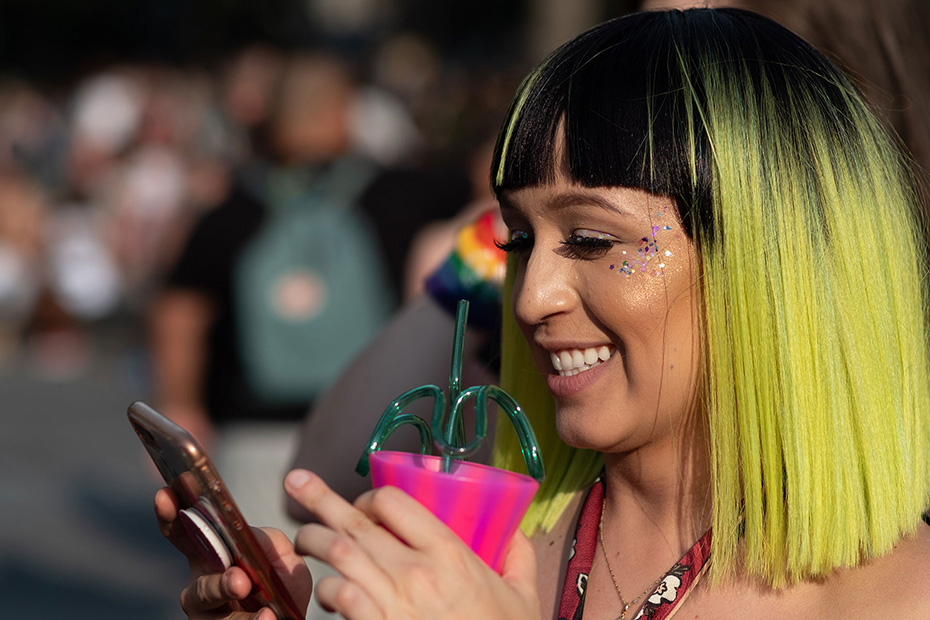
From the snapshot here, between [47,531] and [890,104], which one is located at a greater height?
[890,104]

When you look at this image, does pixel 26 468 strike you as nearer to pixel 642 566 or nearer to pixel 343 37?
pixel 642 566

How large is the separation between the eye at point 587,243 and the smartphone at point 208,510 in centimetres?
61

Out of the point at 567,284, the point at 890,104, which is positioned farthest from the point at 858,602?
the point at 890,104

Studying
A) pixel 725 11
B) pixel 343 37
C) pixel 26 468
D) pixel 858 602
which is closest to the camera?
pixel 858 602

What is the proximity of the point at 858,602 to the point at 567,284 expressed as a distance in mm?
607

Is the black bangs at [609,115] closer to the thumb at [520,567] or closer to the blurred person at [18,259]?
the thumb at [520,567]

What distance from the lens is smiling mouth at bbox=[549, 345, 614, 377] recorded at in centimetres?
169

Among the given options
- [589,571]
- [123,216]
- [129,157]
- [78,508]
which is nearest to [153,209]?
[123,216]

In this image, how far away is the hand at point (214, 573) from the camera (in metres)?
1.54

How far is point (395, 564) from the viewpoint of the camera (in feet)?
4.30

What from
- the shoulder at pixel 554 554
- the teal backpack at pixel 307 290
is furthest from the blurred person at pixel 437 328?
the teal backpack at pixel 307 290

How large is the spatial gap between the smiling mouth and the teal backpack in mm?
2553

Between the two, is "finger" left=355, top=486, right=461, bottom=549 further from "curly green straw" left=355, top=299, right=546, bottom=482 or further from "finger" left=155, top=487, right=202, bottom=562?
"finger" left=155, top=487, right=202, bottom=562

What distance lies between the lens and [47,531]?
6777 mm
